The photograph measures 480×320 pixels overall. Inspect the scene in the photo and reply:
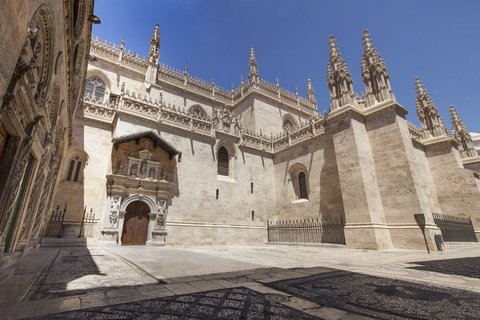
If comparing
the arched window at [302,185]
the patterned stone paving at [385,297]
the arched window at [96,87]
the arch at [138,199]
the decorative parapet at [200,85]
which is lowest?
the patterned stone paving at [385,297]

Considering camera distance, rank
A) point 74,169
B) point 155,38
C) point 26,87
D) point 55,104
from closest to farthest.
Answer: point 26,87 → point 55,104 → point 74,169 → point 155,38

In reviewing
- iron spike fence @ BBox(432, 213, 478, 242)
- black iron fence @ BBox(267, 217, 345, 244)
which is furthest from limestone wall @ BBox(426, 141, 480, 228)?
black iron fence @ BBox(267, 217, 345, 244)

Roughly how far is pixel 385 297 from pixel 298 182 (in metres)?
15.8

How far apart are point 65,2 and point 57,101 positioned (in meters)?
3.05

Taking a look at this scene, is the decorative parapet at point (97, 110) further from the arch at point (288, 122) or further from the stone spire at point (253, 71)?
the arch at point (288, 122)

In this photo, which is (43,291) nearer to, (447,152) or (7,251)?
(7,251)

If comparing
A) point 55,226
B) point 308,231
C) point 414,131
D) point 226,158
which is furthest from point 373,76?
point 55,226

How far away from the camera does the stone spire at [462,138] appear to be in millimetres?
20641

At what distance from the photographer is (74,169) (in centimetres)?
1431

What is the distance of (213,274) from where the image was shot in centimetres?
459

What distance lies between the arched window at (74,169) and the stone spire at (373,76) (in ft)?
62.4

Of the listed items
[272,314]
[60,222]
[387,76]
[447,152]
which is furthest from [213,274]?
[447,152]

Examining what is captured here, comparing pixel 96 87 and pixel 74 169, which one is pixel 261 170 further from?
pixel 96 87

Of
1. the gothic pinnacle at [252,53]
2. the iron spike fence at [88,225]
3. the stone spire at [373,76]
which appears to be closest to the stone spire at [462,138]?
the stone spire at [373,76]
